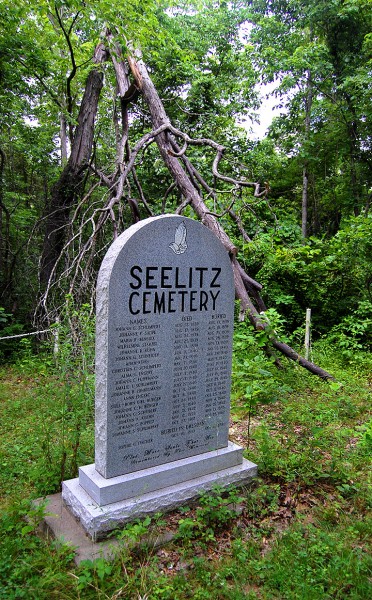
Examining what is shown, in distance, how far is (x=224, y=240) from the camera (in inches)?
220

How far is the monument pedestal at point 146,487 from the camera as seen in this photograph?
2682mm

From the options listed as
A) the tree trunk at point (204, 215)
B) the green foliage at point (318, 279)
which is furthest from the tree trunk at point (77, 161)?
the green foliage at point (318, 279)

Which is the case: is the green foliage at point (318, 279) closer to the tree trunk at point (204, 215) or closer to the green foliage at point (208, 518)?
the tree trunk at point (204, 215)

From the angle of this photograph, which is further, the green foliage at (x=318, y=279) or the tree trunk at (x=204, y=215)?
the green foliage at (x=318, y=279)

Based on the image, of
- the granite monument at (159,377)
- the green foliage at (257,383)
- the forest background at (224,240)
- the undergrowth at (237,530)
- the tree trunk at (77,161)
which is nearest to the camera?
the undergrowth at (237,530)

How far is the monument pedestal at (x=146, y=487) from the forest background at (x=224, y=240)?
0.65 ft

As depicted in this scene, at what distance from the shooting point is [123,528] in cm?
271

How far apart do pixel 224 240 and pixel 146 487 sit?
3.54 metres

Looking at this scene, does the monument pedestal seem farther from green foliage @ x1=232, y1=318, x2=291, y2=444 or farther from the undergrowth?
green foliage @ x1=232, y1=318, x2=291, y2=444

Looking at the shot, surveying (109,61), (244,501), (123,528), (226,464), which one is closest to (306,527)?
(244,501)

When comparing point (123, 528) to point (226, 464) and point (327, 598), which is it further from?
point (327, 598)

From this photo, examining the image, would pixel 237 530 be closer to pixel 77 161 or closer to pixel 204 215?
pixel 204 215

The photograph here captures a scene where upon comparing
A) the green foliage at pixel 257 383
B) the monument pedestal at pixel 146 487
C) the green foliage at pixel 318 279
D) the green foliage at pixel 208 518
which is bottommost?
the green foliage at pixel 208 518

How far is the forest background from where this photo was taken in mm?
2570
